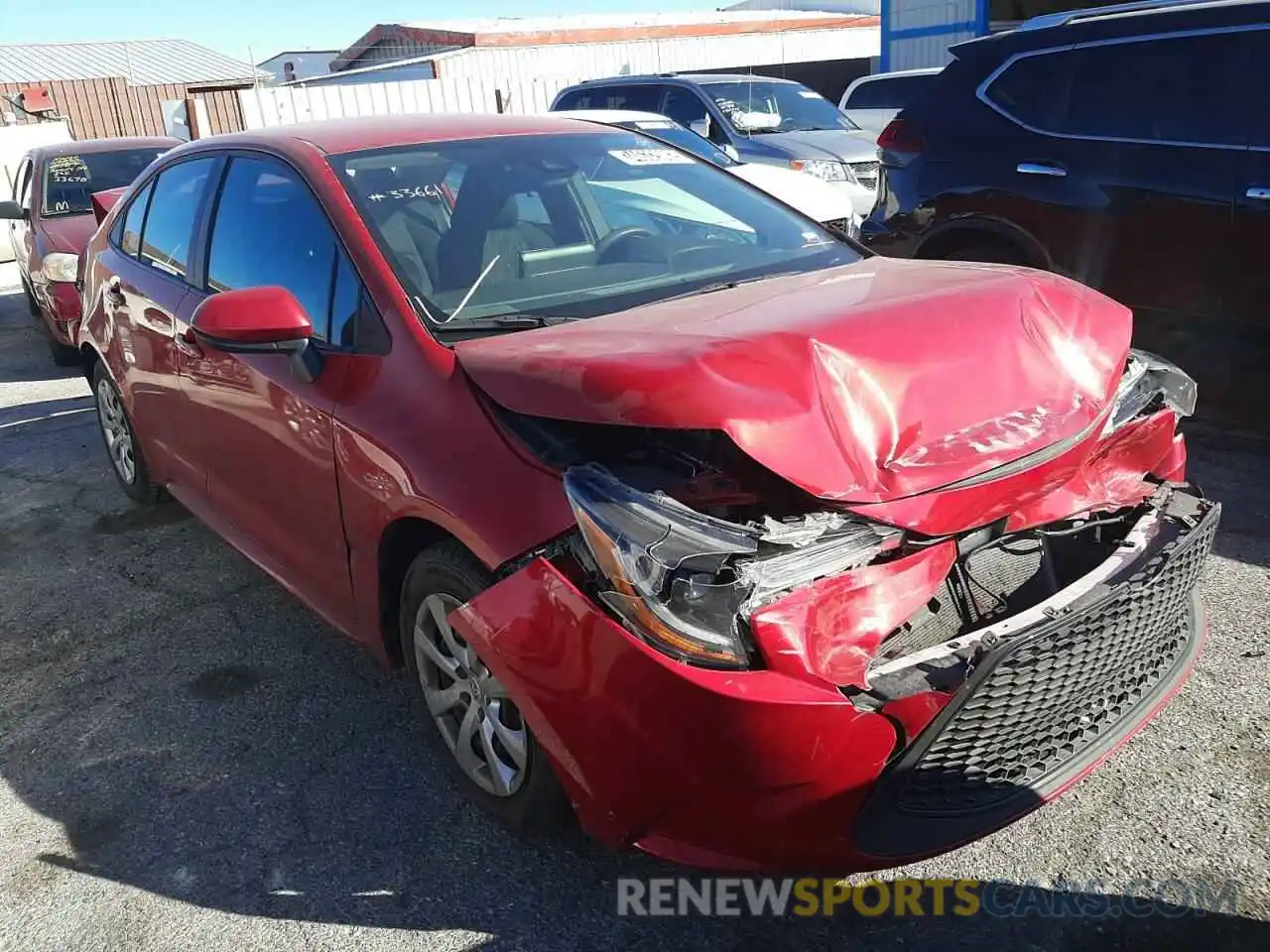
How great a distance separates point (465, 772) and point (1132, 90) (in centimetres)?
441

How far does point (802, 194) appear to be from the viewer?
25.7 feet

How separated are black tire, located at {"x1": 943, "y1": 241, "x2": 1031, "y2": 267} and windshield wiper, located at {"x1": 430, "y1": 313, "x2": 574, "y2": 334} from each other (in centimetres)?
321

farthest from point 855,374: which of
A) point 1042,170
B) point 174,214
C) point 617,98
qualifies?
point 617,98

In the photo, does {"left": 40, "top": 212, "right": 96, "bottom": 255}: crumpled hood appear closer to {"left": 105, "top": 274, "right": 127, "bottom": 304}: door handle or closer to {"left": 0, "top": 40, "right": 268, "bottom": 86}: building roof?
{"left": 105, "top": 274, "right": 127, "bottom": 304}: door handle

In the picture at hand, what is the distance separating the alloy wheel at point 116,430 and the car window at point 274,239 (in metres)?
1.60

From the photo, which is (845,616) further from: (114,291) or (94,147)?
(94,147)

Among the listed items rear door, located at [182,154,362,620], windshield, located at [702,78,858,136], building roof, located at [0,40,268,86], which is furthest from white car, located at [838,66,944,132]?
building roof, located at [0,40,268,86]

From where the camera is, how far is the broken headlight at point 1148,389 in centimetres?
265

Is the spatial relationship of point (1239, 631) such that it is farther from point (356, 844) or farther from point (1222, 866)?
point (356, 844)

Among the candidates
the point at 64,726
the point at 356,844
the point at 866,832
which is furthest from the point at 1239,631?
the point at 64,726

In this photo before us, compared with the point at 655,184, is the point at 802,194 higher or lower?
lower

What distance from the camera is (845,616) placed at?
6.81 feet

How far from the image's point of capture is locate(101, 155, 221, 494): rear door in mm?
3918

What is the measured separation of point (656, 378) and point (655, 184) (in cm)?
174
